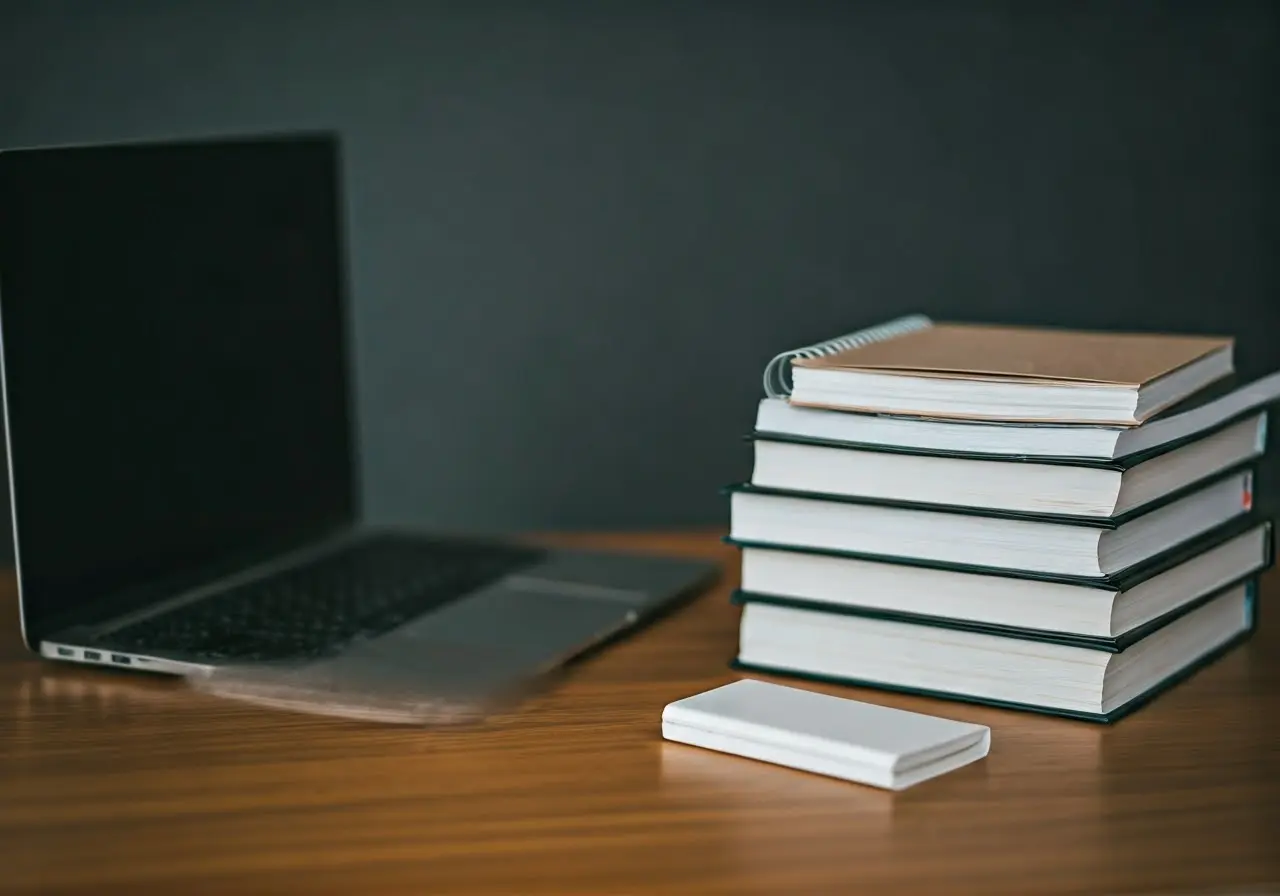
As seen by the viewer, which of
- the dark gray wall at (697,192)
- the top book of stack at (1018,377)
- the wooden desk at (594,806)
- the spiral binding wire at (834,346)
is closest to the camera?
Answer: the wooden desk at (594,806)

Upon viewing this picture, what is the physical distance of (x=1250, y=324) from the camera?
57.0 inches

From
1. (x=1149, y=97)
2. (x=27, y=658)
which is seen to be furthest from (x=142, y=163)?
(x=1149, y=97)

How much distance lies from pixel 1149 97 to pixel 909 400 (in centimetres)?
66

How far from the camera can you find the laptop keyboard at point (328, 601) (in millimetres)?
1011

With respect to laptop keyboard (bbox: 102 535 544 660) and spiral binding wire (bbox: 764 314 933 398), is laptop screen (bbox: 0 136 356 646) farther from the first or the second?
spiral binding wire (bbox: 764 314 933 398)

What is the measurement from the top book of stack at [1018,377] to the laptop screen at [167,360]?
0.48 metres

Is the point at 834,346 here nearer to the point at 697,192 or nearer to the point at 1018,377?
the point at 1018,377

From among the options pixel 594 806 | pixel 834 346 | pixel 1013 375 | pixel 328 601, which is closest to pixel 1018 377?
pixel 1013 375

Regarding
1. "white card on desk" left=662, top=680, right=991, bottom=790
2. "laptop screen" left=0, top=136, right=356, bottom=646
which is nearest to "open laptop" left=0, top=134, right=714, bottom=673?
"laptop screen" left=0, top=136, right=356, bottom=646

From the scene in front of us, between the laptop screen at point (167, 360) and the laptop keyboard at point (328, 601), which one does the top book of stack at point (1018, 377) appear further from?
the laptop screen at point (167, 360)

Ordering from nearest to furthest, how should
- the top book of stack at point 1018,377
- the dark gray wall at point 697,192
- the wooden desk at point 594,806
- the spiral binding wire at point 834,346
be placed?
1. the wooden desk at point 594,806
2. the top book of stack at point 1018,377
3. the spiral binding wire at point 834,346
4. the dark gray wall at point 697,192

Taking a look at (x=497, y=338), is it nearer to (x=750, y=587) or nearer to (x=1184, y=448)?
(x=750, y=587)

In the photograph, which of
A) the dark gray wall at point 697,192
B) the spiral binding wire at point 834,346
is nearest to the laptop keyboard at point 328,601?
the dark gray wall at point 697,192

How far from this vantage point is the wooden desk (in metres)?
0.70
